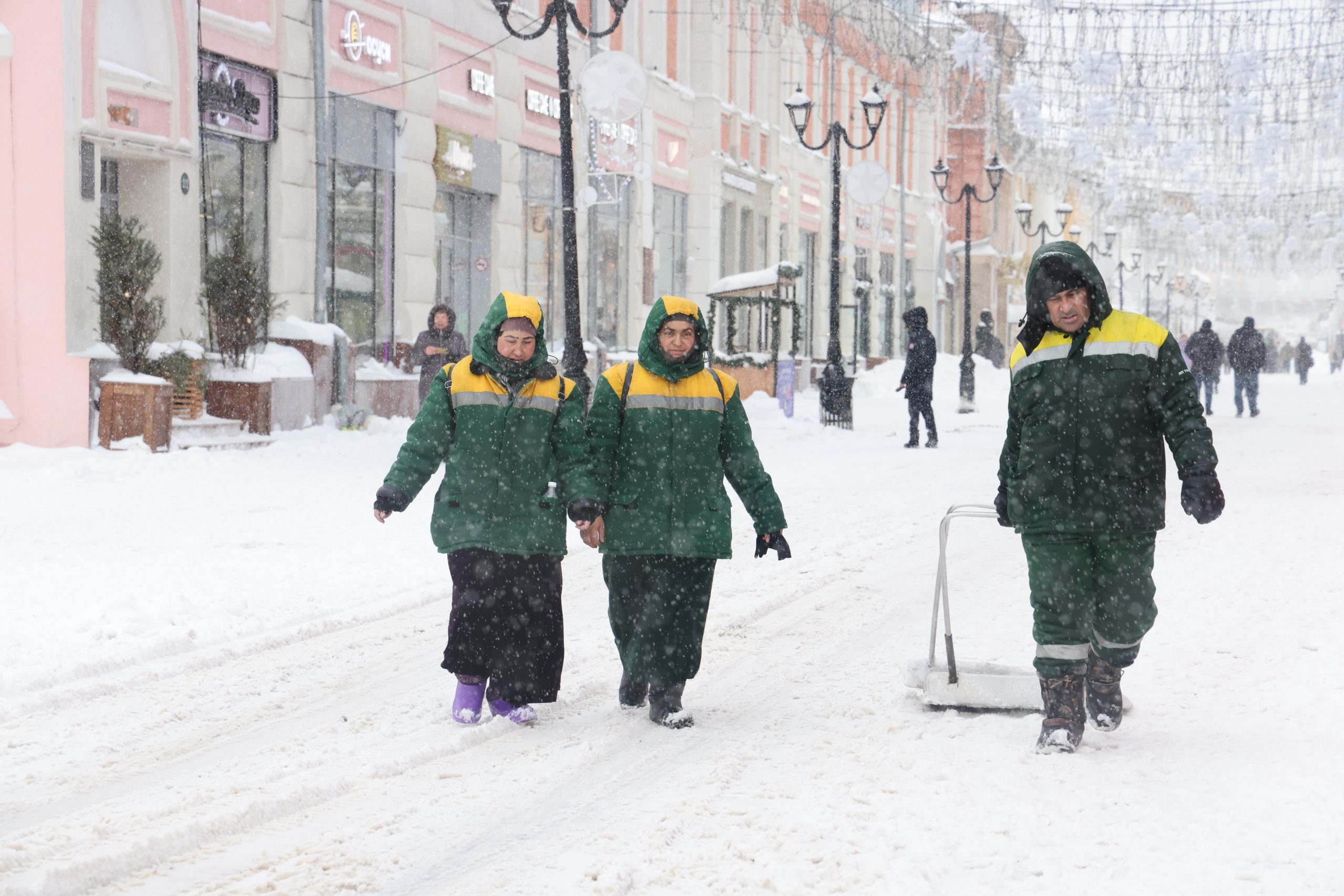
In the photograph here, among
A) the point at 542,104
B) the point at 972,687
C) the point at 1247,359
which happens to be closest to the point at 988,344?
the point at 1247,359

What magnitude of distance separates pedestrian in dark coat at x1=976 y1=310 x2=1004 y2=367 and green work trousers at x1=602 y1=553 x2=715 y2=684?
42474 mm

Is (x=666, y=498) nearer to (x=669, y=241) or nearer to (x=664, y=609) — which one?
(x=664, y=609)

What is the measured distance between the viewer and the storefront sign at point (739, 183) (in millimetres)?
34312

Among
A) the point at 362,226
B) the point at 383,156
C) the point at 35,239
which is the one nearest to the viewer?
the point at 35,239

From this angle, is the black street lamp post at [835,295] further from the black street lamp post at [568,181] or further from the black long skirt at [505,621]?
the black long skirt at [505,621]

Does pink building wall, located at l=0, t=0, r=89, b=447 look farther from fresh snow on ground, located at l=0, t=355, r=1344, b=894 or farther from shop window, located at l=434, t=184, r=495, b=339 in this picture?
shop window, located at l=434, t=184, r=495, b=339

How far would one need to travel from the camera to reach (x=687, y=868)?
3752 millimetres

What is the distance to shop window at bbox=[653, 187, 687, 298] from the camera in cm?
3155

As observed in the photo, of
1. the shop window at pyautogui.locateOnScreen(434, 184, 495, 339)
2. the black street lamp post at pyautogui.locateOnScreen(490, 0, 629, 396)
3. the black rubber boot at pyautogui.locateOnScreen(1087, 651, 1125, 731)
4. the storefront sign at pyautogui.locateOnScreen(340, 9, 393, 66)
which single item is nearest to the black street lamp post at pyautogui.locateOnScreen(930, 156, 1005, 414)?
the shop window at pyautogui.locateOnScreen(434, 184, 495, 339)

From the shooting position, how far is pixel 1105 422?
4.71 meters

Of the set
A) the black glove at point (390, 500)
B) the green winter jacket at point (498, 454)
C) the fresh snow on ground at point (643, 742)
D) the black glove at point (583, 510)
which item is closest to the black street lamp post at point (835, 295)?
the fresh snow on ground at point (643, 742)

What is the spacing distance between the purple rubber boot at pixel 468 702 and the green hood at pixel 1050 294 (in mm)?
2288

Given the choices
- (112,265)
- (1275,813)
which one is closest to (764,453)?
(112,265)

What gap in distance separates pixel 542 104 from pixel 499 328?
21.3m
